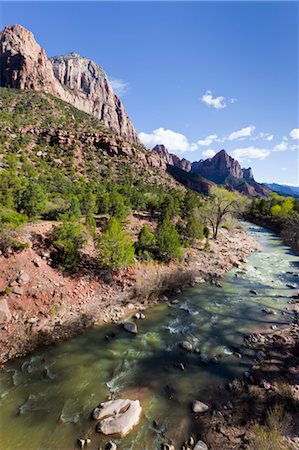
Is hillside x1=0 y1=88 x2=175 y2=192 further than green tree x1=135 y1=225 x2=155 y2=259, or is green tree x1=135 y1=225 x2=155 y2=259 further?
hillside x1=0 y1=88 x2=175 y2=192

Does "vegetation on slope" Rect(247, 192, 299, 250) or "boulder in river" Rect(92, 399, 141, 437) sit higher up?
"vegetation on slope" Rect(247, 192, 299, 250)

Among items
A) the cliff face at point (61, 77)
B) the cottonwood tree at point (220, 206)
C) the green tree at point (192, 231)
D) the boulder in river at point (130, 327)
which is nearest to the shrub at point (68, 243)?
the boulder in river at point (130, 327)

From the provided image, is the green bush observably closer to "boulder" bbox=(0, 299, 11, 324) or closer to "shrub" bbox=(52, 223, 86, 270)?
"shrub" bbox=(52, 223, 86, 270)

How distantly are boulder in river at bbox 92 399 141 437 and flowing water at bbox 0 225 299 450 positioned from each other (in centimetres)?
24

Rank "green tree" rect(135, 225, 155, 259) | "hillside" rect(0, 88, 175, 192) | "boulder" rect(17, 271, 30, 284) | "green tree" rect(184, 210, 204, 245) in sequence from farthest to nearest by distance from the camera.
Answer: "hillside" rect(0, 88, 175, 192) → "green tree" rect(184, 210, 204, 245) → "green tree" rect(135, 225, 155, 259) → "boulder" rect(17, 271, 30, 284)

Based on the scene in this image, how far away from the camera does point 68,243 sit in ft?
57.6

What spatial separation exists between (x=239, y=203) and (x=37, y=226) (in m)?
30.5

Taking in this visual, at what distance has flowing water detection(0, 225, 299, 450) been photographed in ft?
26.6

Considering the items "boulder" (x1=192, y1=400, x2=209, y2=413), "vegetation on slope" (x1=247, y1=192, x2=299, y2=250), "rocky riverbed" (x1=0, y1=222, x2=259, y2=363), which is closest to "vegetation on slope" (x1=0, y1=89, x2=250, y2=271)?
"rocky riverbed" (x1=0, y1=222, x2=259, y2=363)

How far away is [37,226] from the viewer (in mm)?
20734

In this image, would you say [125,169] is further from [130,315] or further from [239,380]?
[239,380]

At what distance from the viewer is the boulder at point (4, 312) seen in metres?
12.5

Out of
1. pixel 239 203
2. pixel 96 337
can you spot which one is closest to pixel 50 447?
pixel 96 337

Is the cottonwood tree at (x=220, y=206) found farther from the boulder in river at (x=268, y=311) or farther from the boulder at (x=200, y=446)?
the boulder at (x=200, y=446)
